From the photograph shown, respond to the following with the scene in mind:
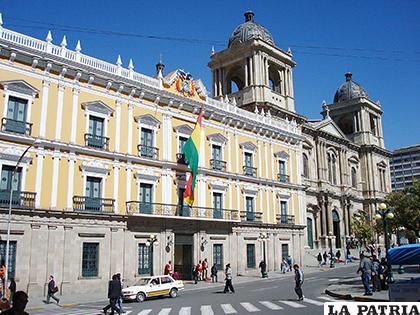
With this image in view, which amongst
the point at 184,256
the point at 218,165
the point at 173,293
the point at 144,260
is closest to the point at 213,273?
the point at 184,256

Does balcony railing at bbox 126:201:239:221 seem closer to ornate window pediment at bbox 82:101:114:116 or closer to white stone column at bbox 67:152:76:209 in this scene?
white stone column at bbox 67:152:76:209

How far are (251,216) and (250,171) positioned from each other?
3.66m

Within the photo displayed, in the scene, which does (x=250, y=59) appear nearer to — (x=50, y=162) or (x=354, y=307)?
(x=50, y=162)

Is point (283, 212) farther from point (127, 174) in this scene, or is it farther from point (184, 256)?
point (127, 174)

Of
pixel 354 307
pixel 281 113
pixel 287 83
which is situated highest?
pixel 287 83

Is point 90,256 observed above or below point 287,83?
below

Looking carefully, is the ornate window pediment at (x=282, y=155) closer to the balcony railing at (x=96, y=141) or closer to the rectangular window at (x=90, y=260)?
the balcony railing at (x=96, y=141)

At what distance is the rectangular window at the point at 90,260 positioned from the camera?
25.2 meters

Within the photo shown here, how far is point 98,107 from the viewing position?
90.3ft

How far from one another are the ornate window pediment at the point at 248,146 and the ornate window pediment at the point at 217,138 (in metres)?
1.99

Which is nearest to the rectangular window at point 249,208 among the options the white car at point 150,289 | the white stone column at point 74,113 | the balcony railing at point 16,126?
the white car at point 150,289

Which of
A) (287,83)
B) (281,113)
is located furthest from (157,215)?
(287,83)

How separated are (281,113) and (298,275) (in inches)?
1208

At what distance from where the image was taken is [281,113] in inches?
1863
